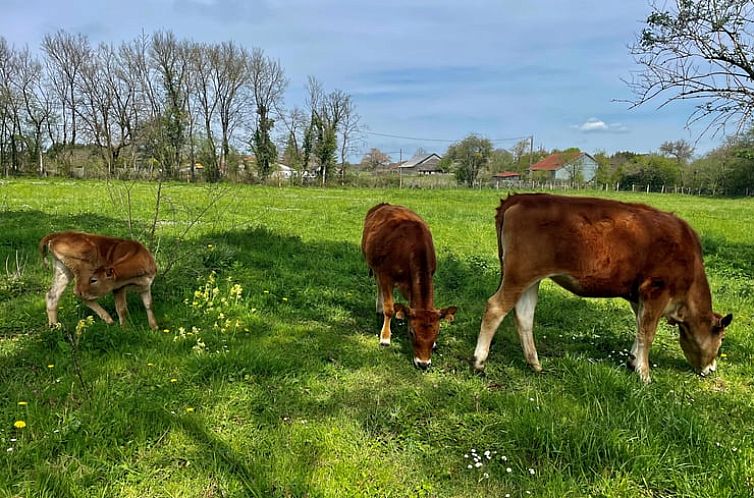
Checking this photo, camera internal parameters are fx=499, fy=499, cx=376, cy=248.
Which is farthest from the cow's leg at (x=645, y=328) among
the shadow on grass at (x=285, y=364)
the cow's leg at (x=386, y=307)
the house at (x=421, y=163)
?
the house at (x=421, y=163)

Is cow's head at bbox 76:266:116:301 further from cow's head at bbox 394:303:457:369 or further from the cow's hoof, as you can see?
the cow's hoof

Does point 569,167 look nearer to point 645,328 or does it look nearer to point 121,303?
point 645,328

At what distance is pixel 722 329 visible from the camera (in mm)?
5039

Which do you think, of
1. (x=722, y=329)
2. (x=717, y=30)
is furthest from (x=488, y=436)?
(x=717, y=30)

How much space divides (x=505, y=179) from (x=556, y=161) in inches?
901

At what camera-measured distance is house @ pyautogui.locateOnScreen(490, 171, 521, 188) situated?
61228 millimetres

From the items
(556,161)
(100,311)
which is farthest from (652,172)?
(100,311)

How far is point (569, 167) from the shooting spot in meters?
73.7

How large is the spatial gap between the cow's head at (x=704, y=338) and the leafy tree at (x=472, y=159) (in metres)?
55.1

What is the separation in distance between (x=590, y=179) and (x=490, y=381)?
71231mm

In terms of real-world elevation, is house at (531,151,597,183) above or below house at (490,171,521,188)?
above

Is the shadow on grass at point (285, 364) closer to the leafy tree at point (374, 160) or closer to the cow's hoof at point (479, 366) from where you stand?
the cow's hoof at point (479, 366)

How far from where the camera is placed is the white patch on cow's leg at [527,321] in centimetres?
512

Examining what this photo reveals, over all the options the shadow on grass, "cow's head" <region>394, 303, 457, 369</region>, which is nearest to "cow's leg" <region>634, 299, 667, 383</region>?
the shadow on grass
